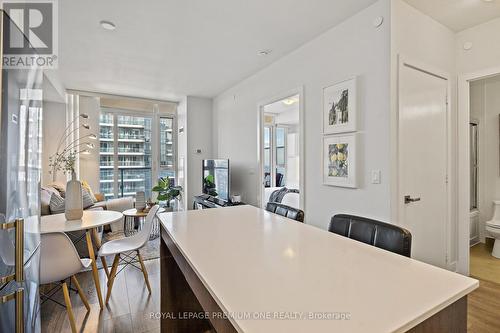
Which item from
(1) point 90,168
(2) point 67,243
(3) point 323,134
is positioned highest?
(3) point 323,134

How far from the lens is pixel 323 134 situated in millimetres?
2658

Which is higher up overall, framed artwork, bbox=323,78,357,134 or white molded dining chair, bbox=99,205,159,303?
framed artwork, bbox=323,78,357,134

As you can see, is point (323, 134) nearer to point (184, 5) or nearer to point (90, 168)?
point (184, 5)

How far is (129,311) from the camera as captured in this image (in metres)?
2.13

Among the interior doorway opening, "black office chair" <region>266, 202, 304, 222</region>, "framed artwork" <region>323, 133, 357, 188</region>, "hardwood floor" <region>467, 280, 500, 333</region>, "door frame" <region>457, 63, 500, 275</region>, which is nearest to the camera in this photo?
"black office chair" <region>266, 202, 304, 222</region>

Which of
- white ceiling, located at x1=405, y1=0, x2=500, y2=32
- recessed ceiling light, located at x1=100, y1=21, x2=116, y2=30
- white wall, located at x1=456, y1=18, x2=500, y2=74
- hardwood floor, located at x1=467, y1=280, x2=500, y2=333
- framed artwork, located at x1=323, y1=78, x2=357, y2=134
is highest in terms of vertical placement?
recessed ceiling light, located at x1=100, y1=21, x2=116, y2=30

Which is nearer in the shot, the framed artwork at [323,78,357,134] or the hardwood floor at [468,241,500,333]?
the hardwood floor at [468,241,500,333]

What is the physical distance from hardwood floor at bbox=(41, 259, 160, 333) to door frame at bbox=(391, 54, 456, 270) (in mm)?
2141

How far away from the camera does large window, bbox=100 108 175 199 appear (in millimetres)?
5652

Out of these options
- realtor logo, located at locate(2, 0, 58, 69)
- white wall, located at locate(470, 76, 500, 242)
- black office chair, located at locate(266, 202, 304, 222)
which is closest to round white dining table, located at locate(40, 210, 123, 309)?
realtor logo, located at locate(2, 0, 58, 69)

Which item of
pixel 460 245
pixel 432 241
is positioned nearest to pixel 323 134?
pixel 432 241

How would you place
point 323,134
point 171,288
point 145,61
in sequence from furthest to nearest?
point 145,61, point 323,134, point 171,288

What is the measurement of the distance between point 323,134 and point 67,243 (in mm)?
2427

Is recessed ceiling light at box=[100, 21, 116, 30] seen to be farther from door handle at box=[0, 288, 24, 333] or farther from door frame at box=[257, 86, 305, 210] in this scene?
door handle at box=[0, 288, 24, 333]
